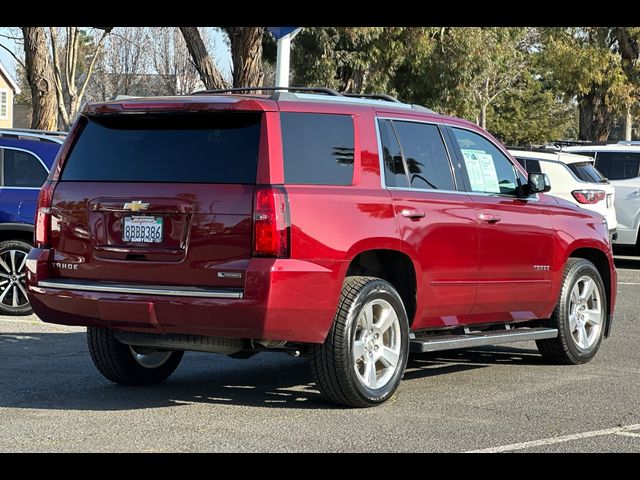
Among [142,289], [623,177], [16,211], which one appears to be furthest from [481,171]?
[623,177]

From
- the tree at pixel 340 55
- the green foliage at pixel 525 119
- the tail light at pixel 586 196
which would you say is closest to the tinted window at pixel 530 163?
the tail light at pixel 586 196

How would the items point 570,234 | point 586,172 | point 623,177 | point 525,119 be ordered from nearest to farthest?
point 570,234 → point 586,172 → point 623,177 → point 525,119

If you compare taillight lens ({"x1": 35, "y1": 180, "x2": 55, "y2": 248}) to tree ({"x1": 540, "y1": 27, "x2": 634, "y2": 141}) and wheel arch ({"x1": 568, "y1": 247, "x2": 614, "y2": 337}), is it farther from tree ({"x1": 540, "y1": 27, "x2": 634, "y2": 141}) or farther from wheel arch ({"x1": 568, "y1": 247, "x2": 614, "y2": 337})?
tree ({"x1": 540, "y1": 27, "x2": 634, "y2": 141})

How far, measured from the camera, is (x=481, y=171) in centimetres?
923

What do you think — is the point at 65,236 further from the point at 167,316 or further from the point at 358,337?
the point at 358,337

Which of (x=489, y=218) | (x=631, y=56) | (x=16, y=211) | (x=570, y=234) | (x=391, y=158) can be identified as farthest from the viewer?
(x=631, y=56)

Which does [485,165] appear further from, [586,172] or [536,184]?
[586,172]

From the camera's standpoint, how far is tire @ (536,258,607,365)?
32.1ft

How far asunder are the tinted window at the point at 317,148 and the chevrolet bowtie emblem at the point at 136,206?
90 centimetres

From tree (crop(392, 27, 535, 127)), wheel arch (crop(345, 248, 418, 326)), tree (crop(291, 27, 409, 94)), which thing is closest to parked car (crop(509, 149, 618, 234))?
wheel arch (crop(345, 248, 418, 326))

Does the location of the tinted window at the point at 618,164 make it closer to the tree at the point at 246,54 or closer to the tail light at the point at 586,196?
the tail light at the point at 586,196

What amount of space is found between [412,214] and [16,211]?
5.86 m

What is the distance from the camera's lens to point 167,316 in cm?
740

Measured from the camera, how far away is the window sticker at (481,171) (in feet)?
29.7
